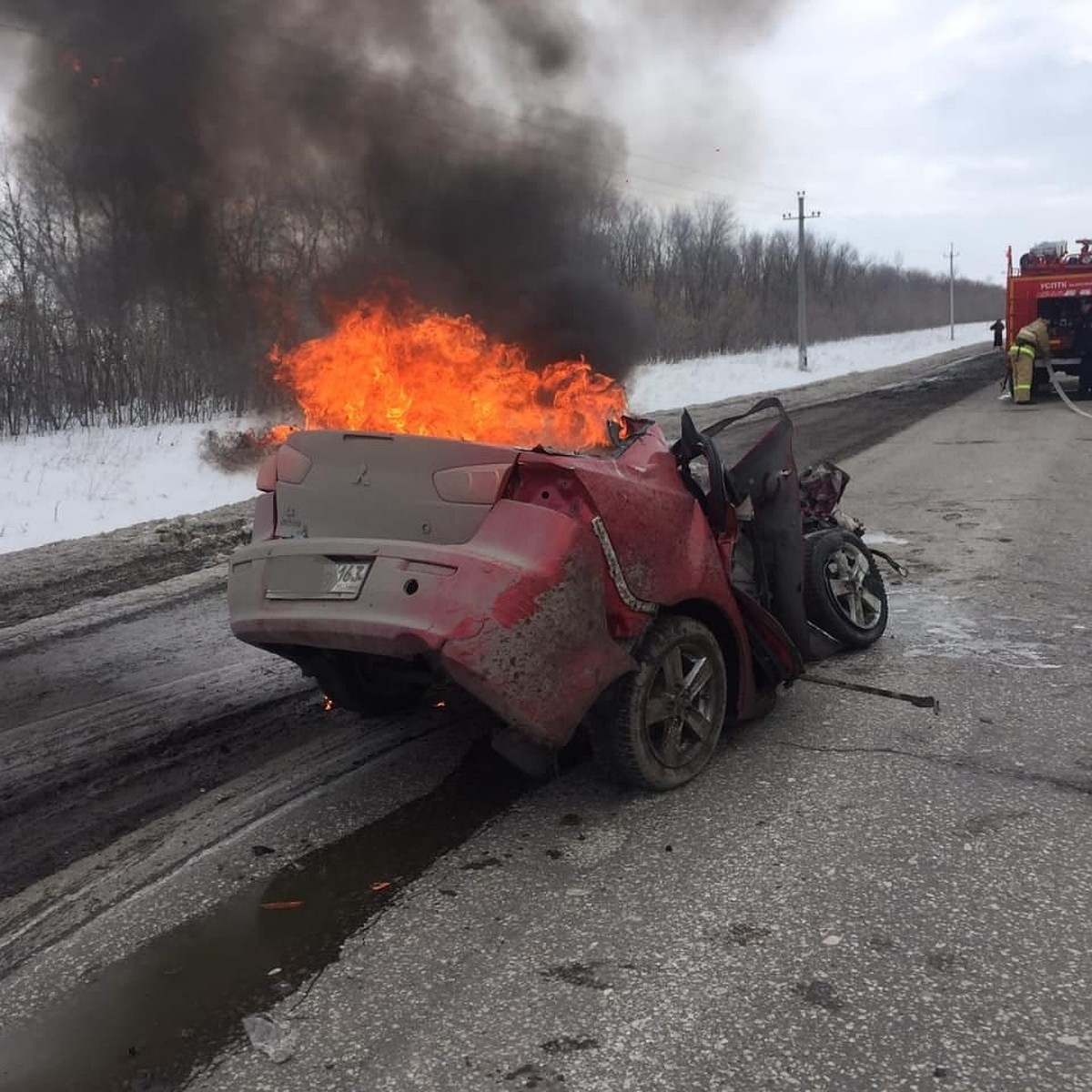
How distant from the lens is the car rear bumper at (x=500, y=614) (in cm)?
282

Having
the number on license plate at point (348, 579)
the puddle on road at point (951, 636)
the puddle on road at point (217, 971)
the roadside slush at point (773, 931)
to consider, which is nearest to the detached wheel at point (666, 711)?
the roadside slush at point (773, 931)

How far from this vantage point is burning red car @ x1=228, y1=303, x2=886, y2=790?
287 cm

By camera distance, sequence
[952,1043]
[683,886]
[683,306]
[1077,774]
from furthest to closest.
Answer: [683,306] < [1077,774] < [683,886] < [952,1043]

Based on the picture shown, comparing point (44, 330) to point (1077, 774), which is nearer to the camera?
point (1077, 774)

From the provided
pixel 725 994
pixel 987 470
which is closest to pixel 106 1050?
pixel 725 994

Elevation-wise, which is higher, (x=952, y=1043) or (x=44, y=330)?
(x=44, y=330)

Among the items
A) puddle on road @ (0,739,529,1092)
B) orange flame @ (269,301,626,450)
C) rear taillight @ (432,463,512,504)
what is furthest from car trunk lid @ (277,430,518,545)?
puddle on road @ (0,739,529,1092)

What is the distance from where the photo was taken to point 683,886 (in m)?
2.80

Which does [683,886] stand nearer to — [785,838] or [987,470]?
Result: [785,838]

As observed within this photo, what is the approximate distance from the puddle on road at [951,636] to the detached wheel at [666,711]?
1744 millimetres

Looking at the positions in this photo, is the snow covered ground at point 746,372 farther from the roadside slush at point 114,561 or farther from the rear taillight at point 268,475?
the rear taillight at point 268,475

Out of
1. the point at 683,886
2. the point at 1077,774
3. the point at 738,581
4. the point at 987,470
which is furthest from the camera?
the point at 987,470

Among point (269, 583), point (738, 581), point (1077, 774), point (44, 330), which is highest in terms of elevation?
point (44, 330)

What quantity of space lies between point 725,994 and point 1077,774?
1837 millimetres
